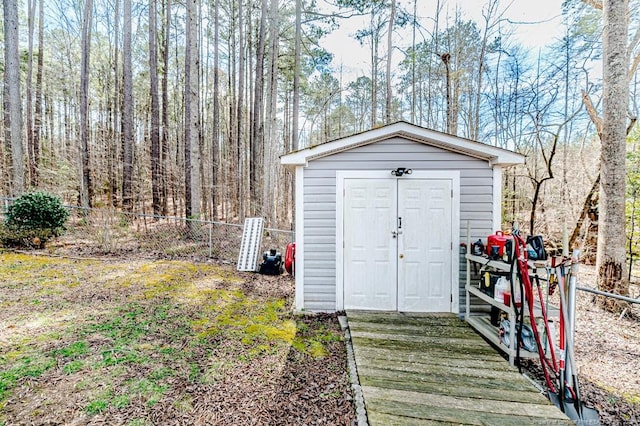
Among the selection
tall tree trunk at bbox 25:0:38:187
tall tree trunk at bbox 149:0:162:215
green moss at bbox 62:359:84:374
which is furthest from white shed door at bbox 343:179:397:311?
tall tree trunk at bbox 25:0:38:187

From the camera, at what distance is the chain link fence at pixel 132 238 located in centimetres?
708

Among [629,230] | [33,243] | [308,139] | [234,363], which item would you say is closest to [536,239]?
[234,363]

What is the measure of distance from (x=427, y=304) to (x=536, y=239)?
5.84 ft

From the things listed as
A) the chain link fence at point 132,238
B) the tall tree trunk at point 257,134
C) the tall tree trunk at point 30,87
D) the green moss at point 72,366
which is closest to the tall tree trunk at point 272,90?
the tall tree trunk at point 257,134

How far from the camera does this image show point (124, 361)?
2758 millimetres

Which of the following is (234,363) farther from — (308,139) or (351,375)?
(308,139)

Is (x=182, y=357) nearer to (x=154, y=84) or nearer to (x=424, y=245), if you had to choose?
(x=424, y=245)

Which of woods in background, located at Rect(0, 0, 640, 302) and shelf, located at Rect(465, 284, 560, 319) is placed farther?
woods in background, located at Rect(0, 0, 640, 302)

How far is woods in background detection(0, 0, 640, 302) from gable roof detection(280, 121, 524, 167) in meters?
4.65

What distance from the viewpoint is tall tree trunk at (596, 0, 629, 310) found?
4254 mm

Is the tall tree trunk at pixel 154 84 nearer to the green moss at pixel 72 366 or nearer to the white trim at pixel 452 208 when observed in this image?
the white trim at pixel 452 208

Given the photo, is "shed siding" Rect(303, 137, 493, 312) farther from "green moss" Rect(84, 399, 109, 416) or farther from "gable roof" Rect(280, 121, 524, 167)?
"green moss" Rect(84, 399, 109, 416)

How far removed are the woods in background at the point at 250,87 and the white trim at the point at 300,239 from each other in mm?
5240

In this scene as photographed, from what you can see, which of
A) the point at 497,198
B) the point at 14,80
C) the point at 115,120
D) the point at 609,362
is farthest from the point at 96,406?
the point at 115,120
